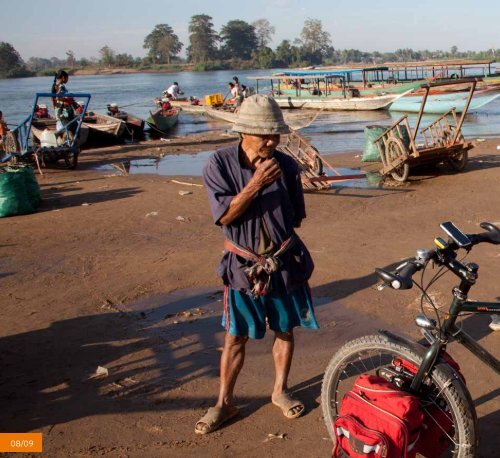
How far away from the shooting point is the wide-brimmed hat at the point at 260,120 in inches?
116

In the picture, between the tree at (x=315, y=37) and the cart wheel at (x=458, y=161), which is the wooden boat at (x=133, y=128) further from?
the tree at (x=315, y=37)

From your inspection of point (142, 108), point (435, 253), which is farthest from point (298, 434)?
point (142, 108)

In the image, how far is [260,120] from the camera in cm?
295

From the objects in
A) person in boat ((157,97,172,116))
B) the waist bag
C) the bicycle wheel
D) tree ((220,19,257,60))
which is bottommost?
the waist bag

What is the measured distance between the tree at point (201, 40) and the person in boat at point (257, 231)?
128m

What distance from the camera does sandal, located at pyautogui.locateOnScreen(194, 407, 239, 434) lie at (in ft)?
10.5

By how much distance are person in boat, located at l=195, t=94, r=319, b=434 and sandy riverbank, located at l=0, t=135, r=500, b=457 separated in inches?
18.1

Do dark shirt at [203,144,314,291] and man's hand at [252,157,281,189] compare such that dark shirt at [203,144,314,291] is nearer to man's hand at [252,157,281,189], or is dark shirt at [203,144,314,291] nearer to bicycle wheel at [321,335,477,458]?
man's hand at [252,157,281,189]

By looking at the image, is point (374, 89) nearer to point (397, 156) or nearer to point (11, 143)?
point (397, 156)

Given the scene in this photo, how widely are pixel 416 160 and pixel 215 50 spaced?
12664cm

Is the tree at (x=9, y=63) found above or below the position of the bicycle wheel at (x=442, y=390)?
above

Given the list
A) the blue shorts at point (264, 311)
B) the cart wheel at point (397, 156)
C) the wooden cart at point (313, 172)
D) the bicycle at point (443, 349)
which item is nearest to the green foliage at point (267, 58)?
the wooden cart at point (313, 172)

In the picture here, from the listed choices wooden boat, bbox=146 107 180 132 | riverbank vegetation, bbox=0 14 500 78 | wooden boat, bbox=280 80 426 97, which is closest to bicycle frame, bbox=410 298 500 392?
wooden boat, bbox=146 107 180 132

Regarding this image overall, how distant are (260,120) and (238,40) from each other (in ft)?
438
